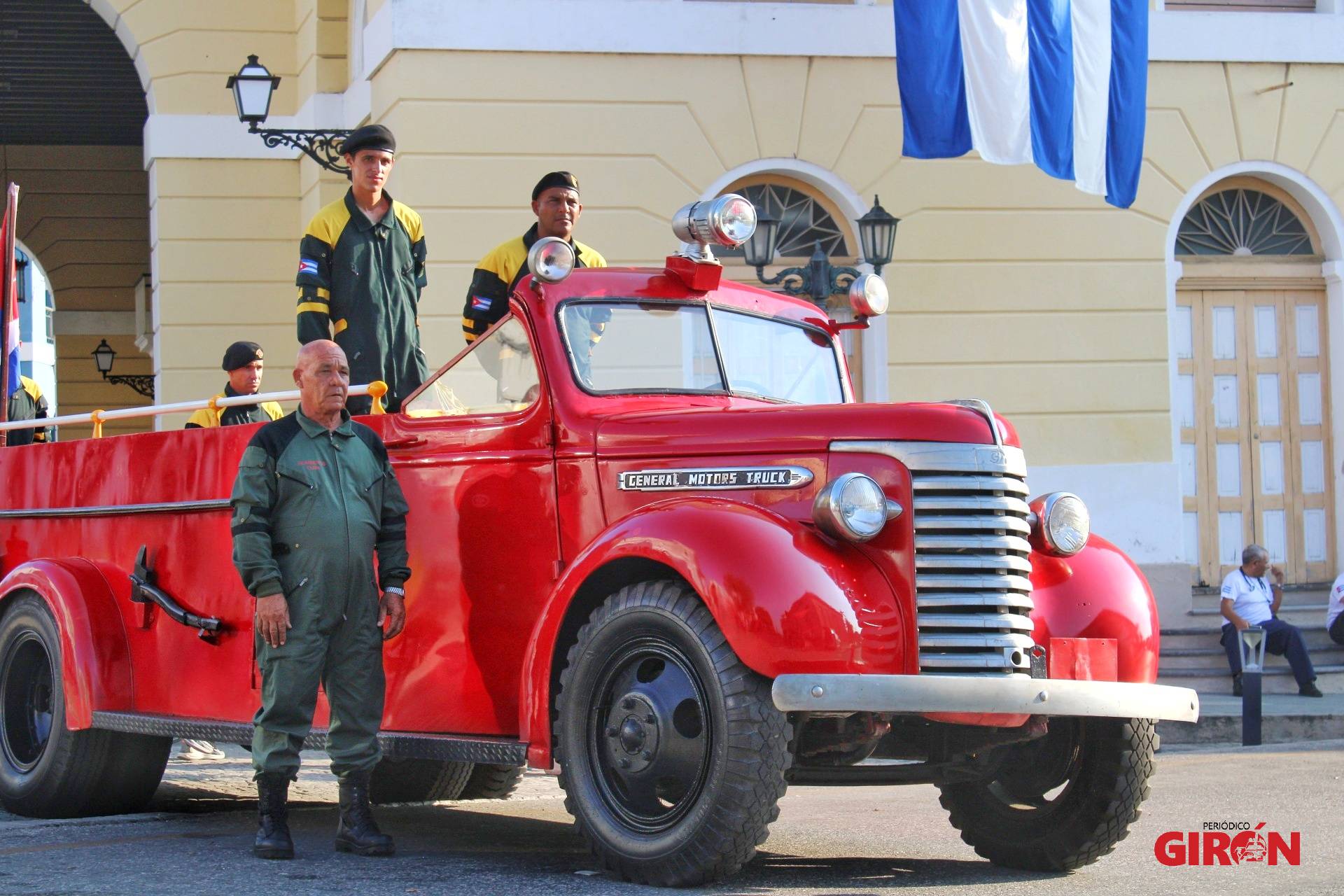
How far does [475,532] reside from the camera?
6223 mm

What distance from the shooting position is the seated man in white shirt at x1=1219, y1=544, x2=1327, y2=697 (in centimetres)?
1305

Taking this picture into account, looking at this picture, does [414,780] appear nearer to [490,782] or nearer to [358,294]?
[490,782]

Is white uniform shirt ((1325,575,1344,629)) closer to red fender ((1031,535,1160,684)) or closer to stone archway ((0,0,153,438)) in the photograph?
red fender ((1031,535,1160,684))

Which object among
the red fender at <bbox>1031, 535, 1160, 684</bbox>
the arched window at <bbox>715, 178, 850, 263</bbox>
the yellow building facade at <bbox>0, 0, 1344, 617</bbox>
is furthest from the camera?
the arched window at <bbox>715, 178, 850, 263</bbox>

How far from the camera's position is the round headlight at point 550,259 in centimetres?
623

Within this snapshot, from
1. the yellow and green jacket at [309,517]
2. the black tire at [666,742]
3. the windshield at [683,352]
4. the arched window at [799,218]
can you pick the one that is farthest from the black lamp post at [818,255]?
the black tire at [666,742]

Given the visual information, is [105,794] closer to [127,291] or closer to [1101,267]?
[1101,267]

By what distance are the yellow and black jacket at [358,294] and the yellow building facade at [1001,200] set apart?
6572mm

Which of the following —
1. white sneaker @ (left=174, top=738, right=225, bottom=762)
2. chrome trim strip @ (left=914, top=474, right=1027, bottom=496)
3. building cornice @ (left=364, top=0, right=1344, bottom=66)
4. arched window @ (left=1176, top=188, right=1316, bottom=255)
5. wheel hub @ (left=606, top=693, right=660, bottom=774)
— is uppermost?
building cornice @ (left=364, top=0, right=1344, bottom=66)

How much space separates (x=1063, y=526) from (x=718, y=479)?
1.14 meters

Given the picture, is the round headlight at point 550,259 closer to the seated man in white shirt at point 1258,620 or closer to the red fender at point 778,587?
the red fender at point 778,587

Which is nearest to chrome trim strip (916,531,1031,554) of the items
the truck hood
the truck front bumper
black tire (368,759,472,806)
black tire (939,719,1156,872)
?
Answer: the truck hood

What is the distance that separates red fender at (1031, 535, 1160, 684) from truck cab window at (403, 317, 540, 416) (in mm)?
1875

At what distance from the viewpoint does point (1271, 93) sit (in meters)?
15.0
